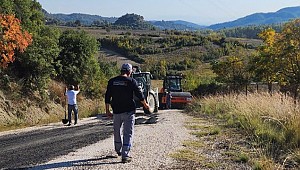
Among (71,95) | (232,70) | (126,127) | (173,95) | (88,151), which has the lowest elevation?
(173,95)

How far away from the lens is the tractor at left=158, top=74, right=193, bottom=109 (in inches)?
1234

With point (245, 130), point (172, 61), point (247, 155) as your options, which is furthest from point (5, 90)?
point (172, 61)

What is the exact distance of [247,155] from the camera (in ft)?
29.6

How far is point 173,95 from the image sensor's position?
107ft

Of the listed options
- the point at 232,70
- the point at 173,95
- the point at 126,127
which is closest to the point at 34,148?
the point at 126,127

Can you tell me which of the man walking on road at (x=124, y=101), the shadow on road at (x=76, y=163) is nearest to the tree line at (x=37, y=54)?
the shadow on road at (x=76, y=163)

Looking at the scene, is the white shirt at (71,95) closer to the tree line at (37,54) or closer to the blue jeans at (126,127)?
the tree line at (37,54)

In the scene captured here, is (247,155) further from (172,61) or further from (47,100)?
(172,61)

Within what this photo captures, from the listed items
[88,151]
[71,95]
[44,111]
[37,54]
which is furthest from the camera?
[44,111]

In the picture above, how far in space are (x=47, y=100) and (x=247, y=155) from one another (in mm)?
20627

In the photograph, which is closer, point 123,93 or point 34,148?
point 123,93

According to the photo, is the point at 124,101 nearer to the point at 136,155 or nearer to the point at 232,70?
the point at 136,155

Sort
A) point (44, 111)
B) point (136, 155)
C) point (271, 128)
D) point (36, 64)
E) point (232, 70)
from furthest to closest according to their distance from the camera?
point (232, 70) → point (44, 111) → point (36, 64) → point (271, 128) → point (136, 155)

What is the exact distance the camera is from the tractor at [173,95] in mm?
31352
